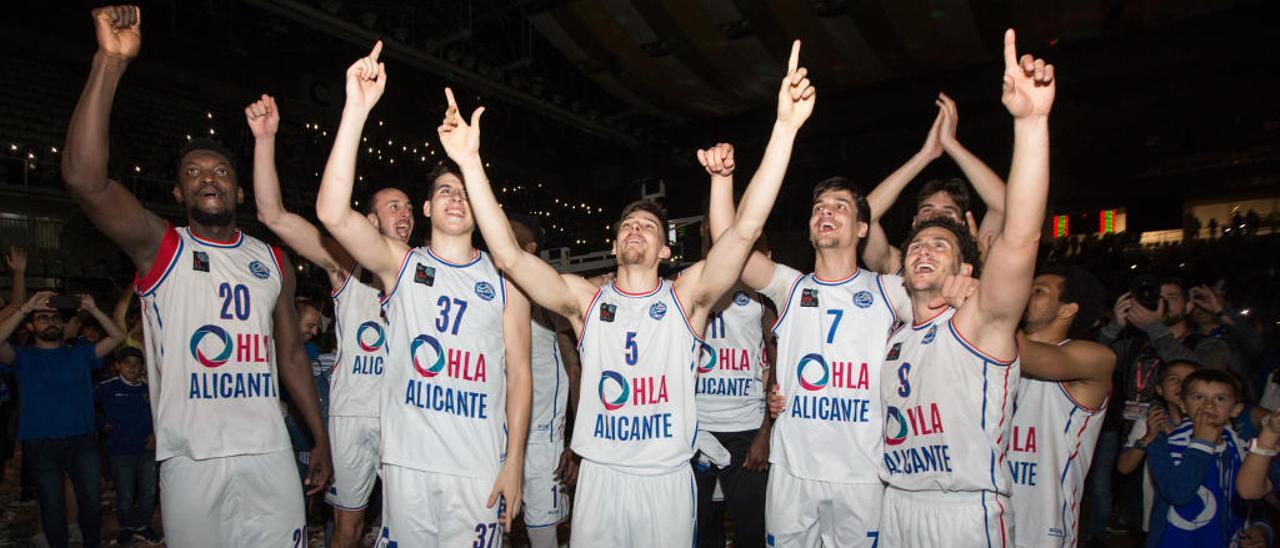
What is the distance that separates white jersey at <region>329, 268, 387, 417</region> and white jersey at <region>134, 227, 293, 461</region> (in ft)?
3.09

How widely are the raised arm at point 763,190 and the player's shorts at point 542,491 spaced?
2.05 m

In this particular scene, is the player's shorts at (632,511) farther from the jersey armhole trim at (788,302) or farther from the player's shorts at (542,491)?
the player's shorts at (542,491)

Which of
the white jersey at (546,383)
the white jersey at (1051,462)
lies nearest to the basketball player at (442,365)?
the white jersey at (546,383)

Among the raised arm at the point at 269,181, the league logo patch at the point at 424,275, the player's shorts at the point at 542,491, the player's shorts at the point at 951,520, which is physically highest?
the raised arm at the point at 269,181

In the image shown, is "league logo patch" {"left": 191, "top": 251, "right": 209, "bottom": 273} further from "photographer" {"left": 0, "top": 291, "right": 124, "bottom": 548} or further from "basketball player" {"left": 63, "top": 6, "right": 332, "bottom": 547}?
"photographer" {"left": 0, "top": 291, "right": 124, "bottom": 548}

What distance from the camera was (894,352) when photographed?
3.54m

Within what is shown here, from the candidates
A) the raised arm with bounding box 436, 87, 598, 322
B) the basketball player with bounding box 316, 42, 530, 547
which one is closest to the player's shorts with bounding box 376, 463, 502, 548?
the basketball player with bounding box 316, 42, 530, 547

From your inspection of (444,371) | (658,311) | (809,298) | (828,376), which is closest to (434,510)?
(444,371)

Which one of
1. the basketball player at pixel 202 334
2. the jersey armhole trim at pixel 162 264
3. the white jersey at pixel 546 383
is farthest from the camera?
the white jersey at pixel 546 383

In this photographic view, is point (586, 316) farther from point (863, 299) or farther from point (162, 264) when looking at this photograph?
point (162, 264)

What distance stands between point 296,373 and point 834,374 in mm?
2957

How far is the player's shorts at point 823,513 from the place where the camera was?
367 cm

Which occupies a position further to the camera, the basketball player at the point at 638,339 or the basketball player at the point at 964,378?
the basketball player at the point at 638,339

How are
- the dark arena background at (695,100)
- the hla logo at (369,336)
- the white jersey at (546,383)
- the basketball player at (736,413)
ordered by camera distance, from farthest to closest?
the dark arena background at (695,100)
the white jersey at (546,383)
the hla logo at (369,336)
the basketball player at (736,413)
